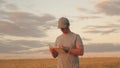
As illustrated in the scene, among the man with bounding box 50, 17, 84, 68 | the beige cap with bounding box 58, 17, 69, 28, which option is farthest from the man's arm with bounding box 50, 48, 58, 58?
the beige cap with bounding box 58, 17, 69, 28

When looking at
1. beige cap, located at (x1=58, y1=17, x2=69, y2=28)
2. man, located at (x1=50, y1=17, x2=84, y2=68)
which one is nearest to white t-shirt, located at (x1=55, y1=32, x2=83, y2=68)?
man, located at (x1=50, y1=17, x2=84, y2=68)

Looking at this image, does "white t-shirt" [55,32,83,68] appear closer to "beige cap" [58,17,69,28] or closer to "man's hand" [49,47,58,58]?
"man's hand" [49,47,58,58]

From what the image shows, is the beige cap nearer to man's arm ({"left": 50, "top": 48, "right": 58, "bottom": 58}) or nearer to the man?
the man

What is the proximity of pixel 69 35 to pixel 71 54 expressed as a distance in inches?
16.0

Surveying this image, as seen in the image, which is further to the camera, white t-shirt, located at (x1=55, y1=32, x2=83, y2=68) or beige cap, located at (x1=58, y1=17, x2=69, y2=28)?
white t-shirt, located at (x1=55, y1=32, x2=83, y2=68)

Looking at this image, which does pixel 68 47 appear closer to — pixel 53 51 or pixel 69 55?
pixel 69 55

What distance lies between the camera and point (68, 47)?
679cm

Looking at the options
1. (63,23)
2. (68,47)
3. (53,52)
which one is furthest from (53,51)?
(63,23)

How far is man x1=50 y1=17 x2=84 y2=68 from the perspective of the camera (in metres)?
6.62

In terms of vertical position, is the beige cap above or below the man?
above

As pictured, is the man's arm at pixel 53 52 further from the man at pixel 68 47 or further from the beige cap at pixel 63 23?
the beige cap at pixel 63 23

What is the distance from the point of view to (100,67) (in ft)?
69.1

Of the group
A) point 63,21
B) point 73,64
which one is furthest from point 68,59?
point 63,21

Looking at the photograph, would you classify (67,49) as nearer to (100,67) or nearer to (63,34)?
(63,34)
